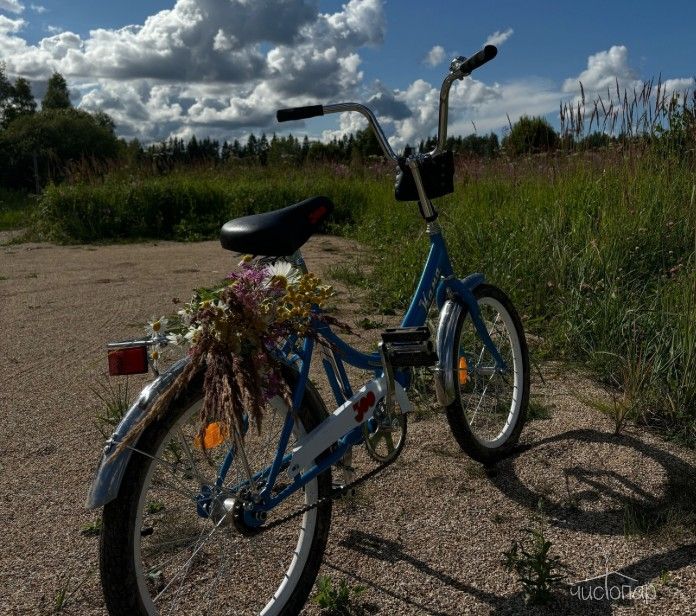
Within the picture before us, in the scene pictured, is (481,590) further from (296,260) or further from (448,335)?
(296,260)

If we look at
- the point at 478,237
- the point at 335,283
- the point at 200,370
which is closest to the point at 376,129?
the point at 200,370

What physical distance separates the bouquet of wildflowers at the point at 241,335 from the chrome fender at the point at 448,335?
790 millimetres

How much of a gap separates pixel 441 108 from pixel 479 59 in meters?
0.28

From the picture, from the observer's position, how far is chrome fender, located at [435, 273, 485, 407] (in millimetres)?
2773

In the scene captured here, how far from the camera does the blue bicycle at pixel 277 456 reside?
72.4 inches

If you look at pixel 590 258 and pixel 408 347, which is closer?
pixel 408 347

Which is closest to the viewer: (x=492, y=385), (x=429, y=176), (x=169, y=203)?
(x=429, y=176)

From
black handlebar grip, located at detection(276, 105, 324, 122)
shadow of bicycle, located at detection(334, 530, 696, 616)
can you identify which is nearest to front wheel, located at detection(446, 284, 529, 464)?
shadow of bicycle, located at detection(334, 530, 696, 616)

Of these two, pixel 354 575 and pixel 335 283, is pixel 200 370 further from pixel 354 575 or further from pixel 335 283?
pixel 335 283

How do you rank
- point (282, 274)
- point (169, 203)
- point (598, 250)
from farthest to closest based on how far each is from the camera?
point (169, 203) < point (598, 250) < point (282, 274)

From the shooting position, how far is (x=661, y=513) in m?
2.70

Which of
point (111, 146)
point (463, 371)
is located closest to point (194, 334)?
point (463, 371)

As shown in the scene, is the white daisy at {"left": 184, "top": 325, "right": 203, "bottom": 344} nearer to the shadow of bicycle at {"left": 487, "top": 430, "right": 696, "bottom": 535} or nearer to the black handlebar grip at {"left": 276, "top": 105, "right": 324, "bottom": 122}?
the black handlebar grip at {"left": 276, "top": 105, "right": 324, "bottom": 122}

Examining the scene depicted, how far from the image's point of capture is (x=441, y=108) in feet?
9.37
